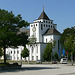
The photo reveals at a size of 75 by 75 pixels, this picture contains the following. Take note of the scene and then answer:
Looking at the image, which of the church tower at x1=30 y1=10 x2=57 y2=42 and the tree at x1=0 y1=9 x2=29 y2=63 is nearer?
the tree at x1=0 y1=9 x2=29 y2=63

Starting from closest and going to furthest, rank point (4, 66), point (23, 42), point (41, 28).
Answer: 1. point (4, 66)
2. point (23, 42)
3. point (41, 28)

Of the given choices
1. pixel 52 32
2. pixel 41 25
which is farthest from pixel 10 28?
pixel 41 25

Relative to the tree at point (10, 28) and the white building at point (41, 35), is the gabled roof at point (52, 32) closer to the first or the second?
the white building at point (41, 35)

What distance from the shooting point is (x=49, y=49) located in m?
84.7

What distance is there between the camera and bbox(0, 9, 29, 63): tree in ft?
106

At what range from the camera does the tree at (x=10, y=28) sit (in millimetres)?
32438

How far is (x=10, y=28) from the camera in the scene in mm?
34062

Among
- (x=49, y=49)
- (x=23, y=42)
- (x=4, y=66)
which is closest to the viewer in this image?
(x=4, y=66)

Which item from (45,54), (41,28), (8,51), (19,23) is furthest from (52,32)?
(19,23)

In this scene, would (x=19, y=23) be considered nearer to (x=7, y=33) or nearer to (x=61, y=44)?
(x=7, y=33)

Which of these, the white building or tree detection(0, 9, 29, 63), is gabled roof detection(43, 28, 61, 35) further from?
tree detection(0, 9, 29, 63)

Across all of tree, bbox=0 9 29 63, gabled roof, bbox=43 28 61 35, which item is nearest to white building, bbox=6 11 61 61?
gabled roof, bbox=43 28 61 35

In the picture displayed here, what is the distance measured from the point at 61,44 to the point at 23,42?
208 feet

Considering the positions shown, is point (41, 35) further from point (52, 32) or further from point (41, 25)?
point (52, 32)
